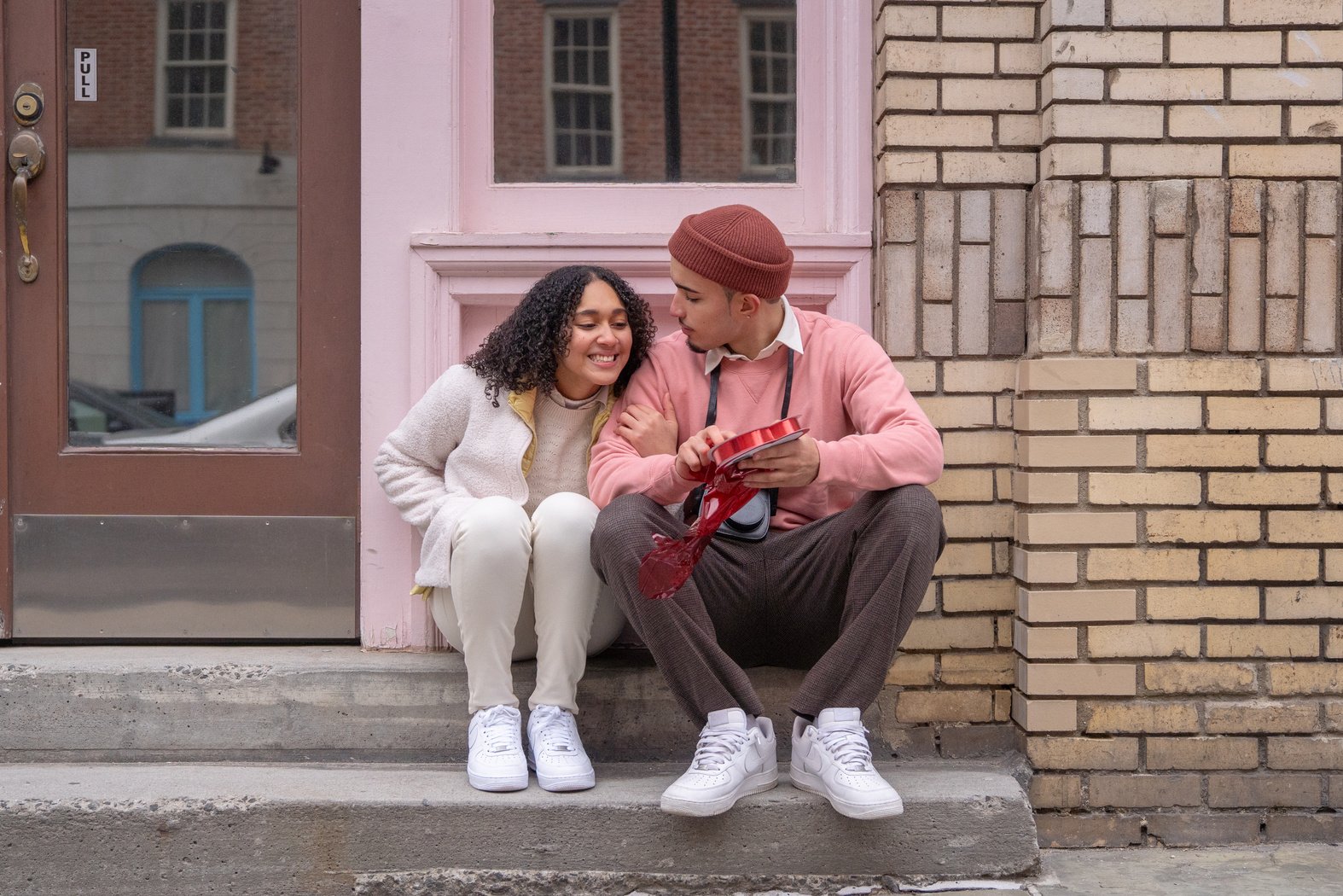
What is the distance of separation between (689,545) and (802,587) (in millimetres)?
355

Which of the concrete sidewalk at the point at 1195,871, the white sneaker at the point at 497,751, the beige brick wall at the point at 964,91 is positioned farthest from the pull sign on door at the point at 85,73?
the concrete sidewalk at the point at 1195,871

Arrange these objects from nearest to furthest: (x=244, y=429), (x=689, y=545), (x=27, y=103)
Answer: (x=689, y=545) < (x=27, y=103) < (x=244, y=429)

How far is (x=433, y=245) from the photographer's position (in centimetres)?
311

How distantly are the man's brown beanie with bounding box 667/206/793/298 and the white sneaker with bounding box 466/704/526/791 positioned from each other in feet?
3.58

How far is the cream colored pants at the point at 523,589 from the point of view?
2.65 metres

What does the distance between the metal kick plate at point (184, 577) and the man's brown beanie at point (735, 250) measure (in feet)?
4.06

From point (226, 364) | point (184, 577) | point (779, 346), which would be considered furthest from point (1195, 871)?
point (226, 364)

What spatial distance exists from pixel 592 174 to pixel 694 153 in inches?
11.2

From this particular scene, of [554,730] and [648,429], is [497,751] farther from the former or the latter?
[648,429]

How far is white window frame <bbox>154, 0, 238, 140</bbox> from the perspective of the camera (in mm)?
3273

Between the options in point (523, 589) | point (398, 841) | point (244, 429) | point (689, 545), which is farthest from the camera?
point (244, 429)

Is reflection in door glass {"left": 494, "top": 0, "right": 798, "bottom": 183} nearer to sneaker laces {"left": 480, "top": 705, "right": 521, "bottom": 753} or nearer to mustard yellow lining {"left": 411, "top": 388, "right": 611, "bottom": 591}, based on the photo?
mustard yellow lining {"left": 411, "top": 388, "right": 611, "bottom": 591}

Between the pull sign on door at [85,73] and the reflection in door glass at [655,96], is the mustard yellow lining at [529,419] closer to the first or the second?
the reflection in door glass at [655,96]

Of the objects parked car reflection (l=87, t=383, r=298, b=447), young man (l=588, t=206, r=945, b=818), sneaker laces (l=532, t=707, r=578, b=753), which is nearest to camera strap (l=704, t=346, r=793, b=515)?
young man (l=588, t=206, r=945, b=818)
